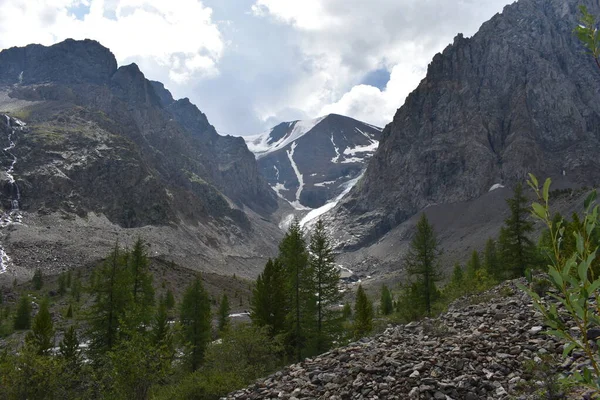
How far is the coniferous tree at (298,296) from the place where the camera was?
1313 inches

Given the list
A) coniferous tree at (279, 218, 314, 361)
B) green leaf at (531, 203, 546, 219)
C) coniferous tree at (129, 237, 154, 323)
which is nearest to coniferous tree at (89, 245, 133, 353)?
coniferous tree at (129, 237, 154, 323)

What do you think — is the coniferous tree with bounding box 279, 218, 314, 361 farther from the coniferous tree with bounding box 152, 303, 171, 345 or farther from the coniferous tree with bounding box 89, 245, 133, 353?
the coniferous tree with bounding box 152, 303, 171, 345

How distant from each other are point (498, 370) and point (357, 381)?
3.51 meters

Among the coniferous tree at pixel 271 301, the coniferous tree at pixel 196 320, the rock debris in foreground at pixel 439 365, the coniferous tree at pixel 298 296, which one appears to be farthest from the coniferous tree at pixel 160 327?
the rock debris in foreground at pixel 439 365

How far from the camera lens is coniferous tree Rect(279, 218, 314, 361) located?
33344mm

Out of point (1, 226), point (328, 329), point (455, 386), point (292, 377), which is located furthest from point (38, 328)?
point (1, 226)

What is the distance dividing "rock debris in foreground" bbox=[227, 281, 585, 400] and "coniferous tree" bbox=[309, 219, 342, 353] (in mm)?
17877

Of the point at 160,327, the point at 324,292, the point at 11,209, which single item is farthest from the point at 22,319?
the point at 11,209

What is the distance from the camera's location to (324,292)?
34375mm

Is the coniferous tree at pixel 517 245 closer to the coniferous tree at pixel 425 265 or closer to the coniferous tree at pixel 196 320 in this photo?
the coniferous tree at pixel 425 265

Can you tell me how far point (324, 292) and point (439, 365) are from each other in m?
24.3

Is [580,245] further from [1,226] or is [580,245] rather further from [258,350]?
[1,226]

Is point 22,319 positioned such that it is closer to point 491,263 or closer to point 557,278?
point 491,263

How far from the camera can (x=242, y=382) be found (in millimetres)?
17391
